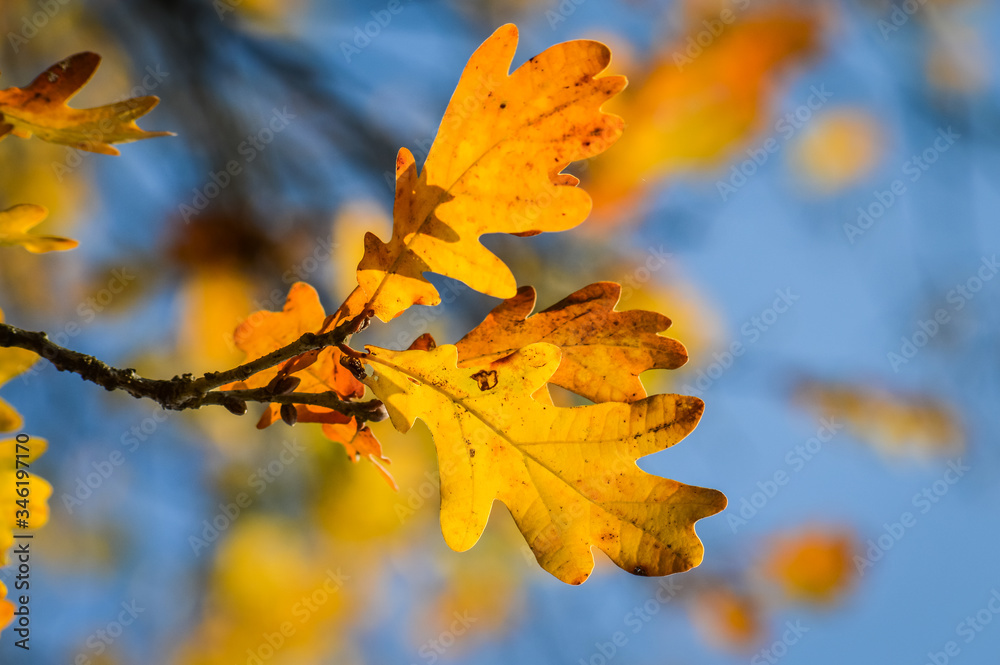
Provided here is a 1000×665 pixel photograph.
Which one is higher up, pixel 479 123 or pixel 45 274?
pixel 479 123

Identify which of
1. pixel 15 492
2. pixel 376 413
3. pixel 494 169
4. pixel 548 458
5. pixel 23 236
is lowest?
pixel 15 492

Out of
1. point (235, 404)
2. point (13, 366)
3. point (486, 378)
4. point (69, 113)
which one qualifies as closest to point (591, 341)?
point (486, 378)

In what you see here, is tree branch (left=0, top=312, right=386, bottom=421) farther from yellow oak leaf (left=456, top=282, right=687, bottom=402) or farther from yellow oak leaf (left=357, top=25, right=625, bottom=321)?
yellow oak leaf (left=456, top=282, right=687, bottom=402)

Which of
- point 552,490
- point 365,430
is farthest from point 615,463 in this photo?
point 365,430

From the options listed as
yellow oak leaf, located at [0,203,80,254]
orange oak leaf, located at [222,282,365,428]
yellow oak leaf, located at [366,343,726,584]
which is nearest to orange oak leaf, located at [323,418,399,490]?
orange oak leaf, located at [222,282,365,428]

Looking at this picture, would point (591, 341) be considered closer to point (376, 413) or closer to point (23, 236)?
point (376, 413)

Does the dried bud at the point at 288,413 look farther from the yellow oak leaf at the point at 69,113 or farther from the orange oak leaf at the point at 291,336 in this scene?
the yellow oak leaf at the point at 69,113

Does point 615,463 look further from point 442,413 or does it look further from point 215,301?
point 215,301

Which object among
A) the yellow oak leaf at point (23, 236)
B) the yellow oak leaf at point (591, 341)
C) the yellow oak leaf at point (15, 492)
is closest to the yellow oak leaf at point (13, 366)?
the yellow oak leaf at point (15, 492)
